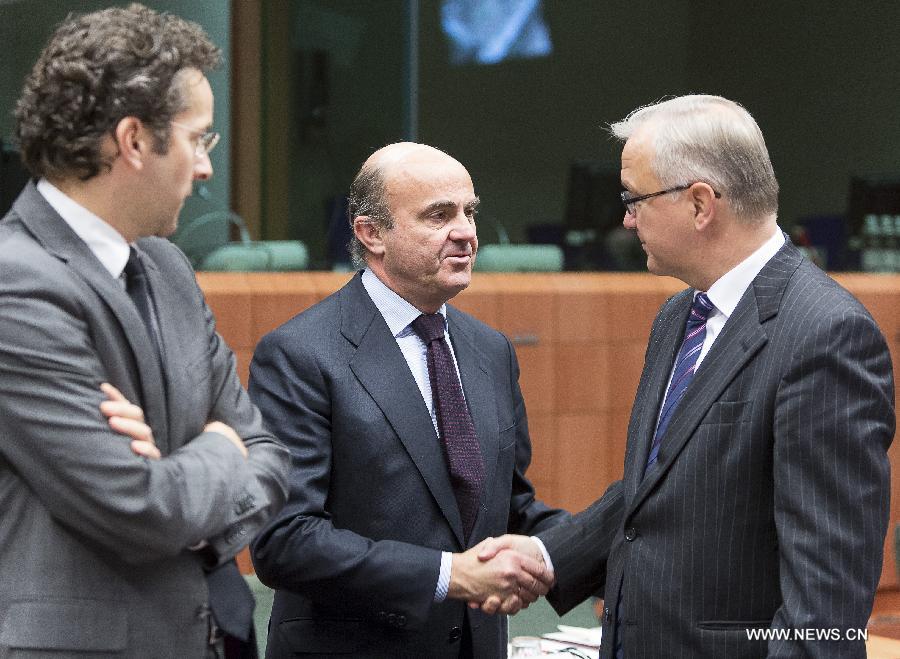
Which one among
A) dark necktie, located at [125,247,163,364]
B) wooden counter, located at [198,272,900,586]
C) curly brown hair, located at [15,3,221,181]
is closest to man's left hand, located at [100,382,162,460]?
dark necktie, located at [125,247,163,364]

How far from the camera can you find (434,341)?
2.63 m

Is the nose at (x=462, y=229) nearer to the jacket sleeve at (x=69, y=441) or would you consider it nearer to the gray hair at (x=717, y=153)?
the gray hair at (x=717, y=153)

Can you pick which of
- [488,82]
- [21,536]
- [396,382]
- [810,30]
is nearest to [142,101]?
[21,536]

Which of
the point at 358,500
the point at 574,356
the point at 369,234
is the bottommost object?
the point at 574,356

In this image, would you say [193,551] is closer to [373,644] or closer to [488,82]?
[373,644]

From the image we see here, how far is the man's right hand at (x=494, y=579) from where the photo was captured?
2416mm

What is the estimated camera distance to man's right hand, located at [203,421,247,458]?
1.80 m

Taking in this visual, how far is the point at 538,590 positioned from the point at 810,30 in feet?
35.9

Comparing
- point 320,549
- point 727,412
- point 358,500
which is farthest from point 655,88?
point 727,412

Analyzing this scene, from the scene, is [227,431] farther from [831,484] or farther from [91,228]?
[831,484]

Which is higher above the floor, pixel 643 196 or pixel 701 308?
pixel 643 196

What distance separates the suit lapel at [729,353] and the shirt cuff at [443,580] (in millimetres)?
456

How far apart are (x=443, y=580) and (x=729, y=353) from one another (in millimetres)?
718

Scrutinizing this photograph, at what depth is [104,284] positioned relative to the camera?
1689 millimetres
